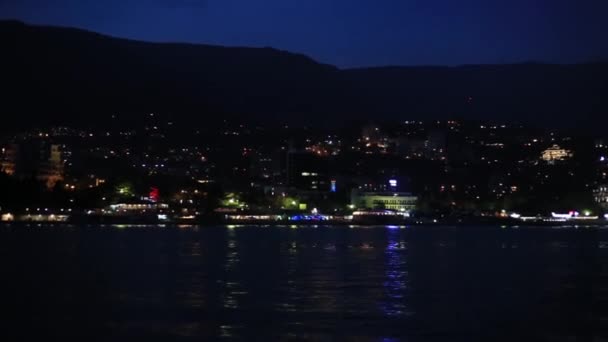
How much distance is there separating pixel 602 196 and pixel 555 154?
30134mm

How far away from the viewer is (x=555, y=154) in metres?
154

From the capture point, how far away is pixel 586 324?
1966cm

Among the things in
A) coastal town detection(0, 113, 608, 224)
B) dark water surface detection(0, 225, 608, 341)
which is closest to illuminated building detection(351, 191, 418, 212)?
coastal town detection(0, 113, 608, 224)

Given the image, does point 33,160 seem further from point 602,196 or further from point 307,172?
point 602,196

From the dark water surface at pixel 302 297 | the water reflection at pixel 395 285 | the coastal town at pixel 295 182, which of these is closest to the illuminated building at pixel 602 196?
the coastal town at pixel 295 182

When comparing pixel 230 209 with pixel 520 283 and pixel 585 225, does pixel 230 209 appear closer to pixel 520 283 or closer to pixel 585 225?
pixel 585 225

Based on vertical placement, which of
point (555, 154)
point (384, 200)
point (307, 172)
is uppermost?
point (555, 154)

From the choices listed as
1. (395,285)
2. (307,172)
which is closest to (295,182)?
(307,172)

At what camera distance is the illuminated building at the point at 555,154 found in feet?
494

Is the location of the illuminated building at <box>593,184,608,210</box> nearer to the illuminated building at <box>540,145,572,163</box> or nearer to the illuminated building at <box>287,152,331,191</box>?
the illuminated building at <box>540,145,572,163</box>

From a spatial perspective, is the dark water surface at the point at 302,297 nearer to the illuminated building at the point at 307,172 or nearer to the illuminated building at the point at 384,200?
the illuminated building at the point at 384,200

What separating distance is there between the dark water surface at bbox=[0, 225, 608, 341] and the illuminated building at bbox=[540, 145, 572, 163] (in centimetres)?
11232

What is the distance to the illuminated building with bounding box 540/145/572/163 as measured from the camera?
15046cm

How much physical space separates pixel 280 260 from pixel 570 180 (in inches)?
3964
